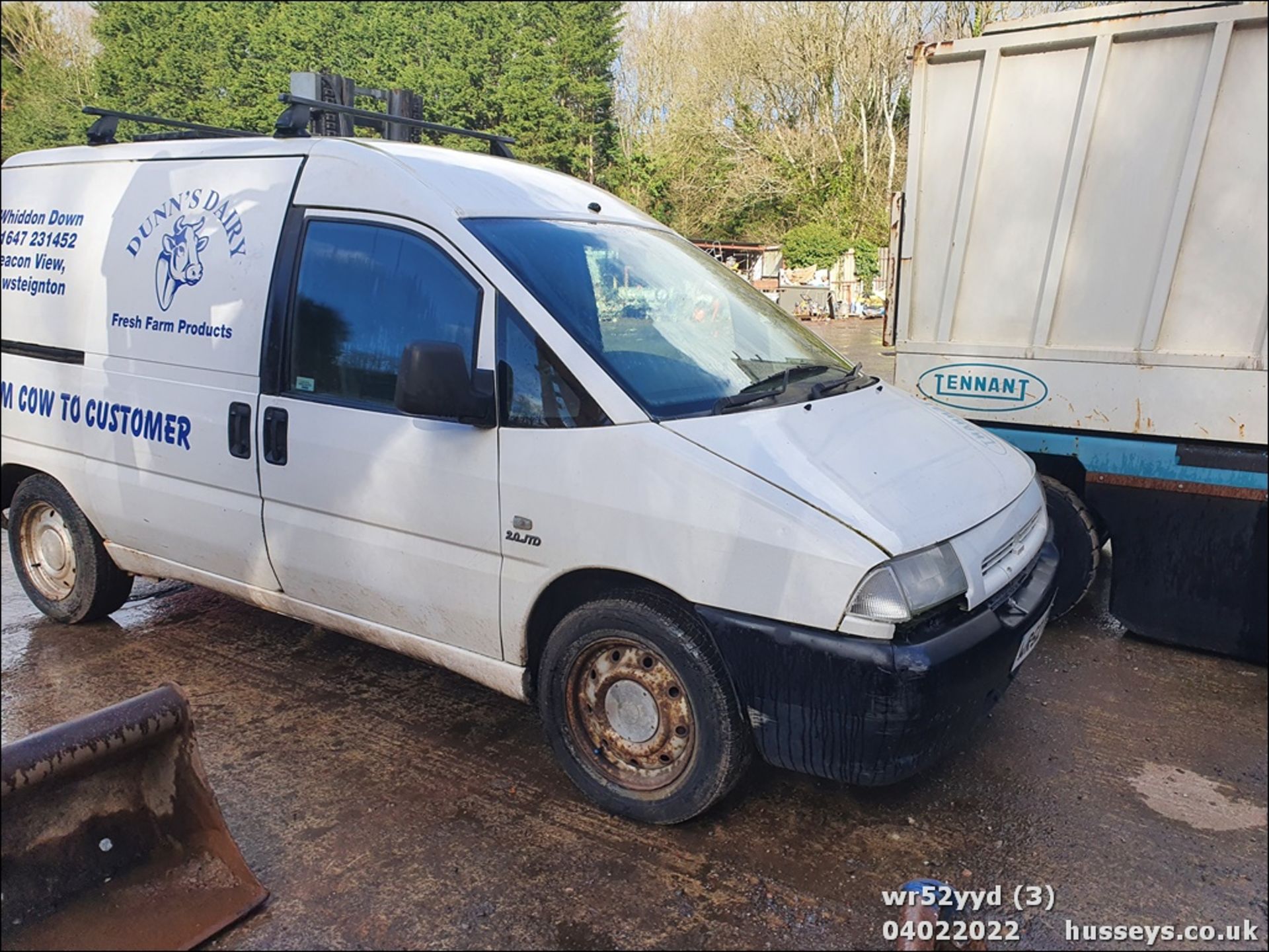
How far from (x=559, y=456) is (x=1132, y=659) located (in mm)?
3049

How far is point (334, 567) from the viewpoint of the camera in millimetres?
3354

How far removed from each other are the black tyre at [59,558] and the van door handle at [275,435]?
4.94 ft

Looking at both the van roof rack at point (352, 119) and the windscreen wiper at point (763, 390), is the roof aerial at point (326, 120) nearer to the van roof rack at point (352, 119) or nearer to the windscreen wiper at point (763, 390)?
the van roof rack at point (352, 119)

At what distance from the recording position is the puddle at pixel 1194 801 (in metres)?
2.85

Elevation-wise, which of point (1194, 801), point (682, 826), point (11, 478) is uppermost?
point (11, 478)

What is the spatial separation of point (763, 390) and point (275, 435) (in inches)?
74.2

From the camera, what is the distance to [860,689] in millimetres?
2377

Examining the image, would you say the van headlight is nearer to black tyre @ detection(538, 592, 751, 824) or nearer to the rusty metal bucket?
black tyre @ detection(538, 592, 751, 824)

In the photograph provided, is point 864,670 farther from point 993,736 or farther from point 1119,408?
point 1119,408

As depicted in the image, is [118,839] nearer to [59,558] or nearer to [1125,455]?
[59,558]

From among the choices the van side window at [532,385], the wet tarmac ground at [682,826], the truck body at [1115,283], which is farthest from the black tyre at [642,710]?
the truck body at [1115,283]

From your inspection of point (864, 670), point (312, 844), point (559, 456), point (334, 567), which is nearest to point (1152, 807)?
point (864, 670)

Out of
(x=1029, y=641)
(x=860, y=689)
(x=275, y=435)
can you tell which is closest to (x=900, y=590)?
(x=860, y=689)

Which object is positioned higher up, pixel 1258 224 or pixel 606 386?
pixel 1258 224
